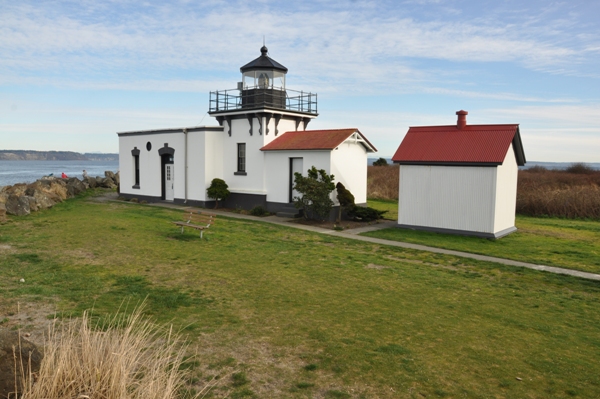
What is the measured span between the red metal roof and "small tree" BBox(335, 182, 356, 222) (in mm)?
2746

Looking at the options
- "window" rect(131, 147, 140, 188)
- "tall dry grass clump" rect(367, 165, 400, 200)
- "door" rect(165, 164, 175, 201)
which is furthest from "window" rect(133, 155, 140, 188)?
"tall dry grass clump" rect(367, 165, 400, 200)

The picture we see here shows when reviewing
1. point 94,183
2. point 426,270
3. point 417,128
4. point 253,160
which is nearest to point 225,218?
point 253,160

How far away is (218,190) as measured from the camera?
78.0ft

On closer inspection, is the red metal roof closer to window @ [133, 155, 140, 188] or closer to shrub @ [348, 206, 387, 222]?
shrub @ [348, 206, 387, 222]

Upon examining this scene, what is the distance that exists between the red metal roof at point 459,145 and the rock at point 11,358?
15.5m

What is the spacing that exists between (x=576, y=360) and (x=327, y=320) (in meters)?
3.61

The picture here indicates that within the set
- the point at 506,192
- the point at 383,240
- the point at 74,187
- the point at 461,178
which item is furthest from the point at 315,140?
the point at 74,187

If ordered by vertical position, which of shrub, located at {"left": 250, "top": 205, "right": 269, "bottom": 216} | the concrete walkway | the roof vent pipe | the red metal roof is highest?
the roof vent pipe

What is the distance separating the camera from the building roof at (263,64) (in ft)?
77.7

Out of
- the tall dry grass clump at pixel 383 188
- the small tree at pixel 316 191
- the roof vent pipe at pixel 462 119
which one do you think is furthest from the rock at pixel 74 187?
the roof vent pipe at pixel 462 119

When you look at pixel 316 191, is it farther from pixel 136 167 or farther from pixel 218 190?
pixel 136 167

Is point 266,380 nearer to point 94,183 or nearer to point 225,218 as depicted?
point 225,218

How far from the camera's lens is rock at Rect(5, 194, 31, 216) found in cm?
1900

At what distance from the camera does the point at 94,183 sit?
3512cm
